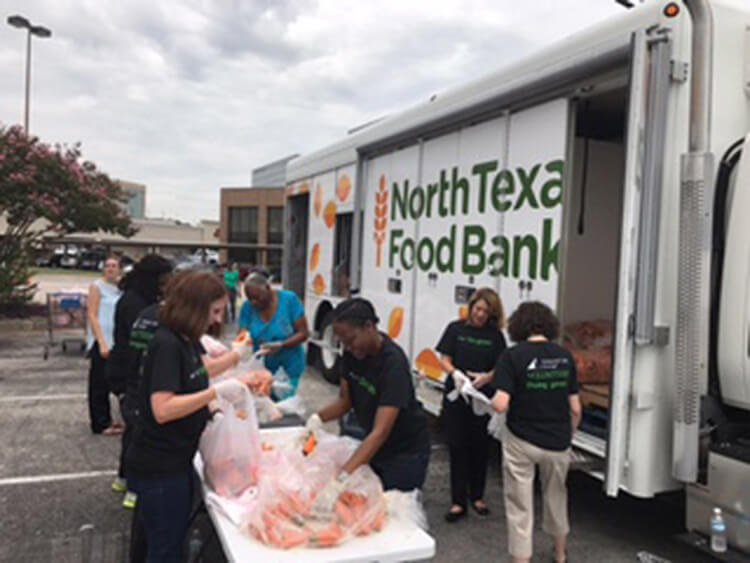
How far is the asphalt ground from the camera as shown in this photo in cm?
368

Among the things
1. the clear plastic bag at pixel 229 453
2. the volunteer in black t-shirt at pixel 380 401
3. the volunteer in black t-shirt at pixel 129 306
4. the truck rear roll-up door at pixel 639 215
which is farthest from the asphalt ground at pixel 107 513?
the volunteer in black t-shirt at pixel 380 401

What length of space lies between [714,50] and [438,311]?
2.74 m

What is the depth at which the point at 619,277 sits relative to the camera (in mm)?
3277

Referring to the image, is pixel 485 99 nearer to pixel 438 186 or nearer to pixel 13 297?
pixel 438 186

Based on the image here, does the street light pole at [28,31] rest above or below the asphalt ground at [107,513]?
above

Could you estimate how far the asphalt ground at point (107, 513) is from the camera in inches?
145

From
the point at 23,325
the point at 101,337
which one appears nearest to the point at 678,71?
the point at 101,337

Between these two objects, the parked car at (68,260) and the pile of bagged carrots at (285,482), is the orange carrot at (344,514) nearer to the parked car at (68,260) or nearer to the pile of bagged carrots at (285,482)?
the pile of bagged carrots at (285,482)

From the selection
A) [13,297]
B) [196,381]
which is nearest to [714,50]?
[196,381]

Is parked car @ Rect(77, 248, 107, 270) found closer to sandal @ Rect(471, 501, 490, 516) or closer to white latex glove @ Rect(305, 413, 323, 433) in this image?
sandal @ Rect(471, 501, 490, 516)

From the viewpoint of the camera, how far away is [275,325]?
470 centimetres

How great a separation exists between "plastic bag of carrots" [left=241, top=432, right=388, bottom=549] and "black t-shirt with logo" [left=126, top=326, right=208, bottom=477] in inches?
13.8

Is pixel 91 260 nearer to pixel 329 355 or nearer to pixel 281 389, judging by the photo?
pixel 329 355

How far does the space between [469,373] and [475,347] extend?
173mm
